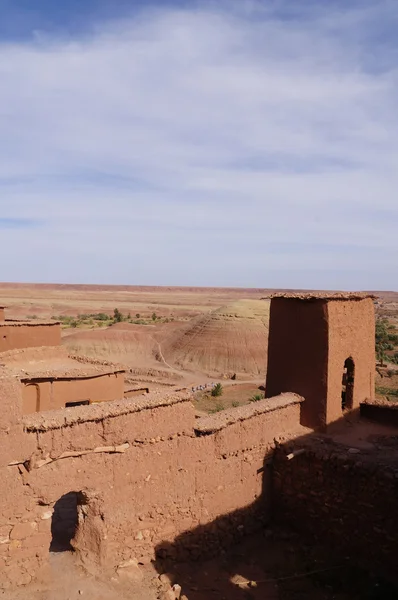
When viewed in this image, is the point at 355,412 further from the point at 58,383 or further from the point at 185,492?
the point at 58,383

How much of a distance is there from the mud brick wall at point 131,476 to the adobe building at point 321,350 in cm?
78

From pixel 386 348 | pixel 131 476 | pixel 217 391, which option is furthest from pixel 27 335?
pixel 386 348

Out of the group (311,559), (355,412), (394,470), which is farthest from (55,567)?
(355,412)

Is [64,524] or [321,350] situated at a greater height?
[321,350]

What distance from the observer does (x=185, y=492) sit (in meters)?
9.52

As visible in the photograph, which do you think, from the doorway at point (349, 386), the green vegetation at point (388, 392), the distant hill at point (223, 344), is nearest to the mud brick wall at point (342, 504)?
the doorway at point (349, 386)

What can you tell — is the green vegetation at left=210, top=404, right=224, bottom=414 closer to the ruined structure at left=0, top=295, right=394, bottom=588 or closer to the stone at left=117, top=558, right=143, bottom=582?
the ruined structure at left=0, top=295, right=394, bottom=588

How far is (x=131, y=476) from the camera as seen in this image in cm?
873

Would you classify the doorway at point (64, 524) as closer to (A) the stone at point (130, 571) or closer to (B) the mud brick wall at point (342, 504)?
(A) the stone at point (130, 571)

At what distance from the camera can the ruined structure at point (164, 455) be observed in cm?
756

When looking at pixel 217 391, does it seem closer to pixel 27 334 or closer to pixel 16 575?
pixel 27 334

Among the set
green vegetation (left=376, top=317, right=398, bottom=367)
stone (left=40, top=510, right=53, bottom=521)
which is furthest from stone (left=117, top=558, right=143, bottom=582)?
green vegetation (left=376, top=317, right=398, bottom=367)

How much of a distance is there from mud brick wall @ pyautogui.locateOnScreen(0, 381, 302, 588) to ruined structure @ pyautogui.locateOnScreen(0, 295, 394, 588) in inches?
0.7

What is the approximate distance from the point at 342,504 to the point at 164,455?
141 inches
